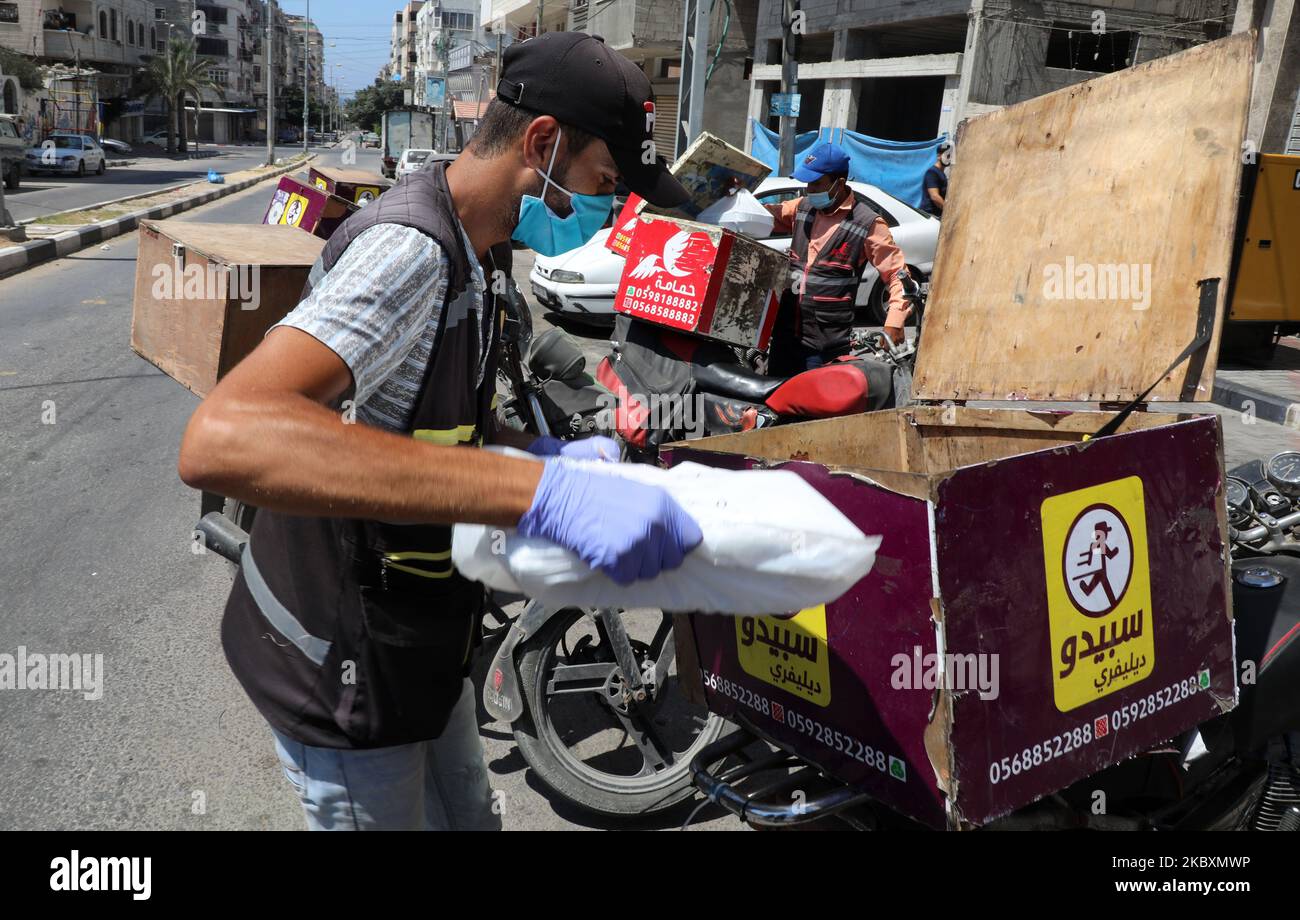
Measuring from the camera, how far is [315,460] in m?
1.01

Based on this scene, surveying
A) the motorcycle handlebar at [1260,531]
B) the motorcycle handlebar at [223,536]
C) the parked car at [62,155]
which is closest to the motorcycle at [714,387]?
the motorcycle handlebar at [1260,531]

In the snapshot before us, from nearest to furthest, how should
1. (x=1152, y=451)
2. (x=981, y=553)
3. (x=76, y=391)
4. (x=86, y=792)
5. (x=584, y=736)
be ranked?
(x=981, y=553) < (x=1152, y=451) < (x=86, y=792) < (x=584, y=736) < (x=76, y=391)

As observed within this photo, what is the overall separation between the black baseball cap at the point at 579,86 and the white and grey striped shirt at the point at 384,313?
0.26 metres

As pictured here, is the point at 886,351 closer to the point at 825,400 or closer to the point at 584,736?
the point at 825,400

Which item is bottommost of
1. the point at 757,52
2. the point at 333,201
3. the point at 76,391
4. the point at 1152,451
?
the point at 76,391

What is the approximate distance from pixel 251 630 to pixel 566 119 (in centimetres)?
95

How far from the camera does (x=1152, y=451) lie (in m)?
1.78

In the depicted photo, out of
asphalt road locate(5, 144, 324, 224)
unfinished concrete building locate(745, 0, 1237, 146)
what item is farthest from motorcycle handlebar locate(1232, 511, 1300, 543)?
asphalt road locate(5, 144, 324, 224)

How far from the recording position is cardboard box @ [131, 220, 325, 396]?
2865 millimetres

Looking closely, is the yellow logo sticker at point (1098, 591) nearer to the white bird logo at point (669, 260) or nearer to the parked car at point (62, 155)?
the white bird logo at point (669, 260)

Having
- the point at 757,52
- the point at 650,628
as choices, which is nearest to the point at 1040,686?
the point at 650,628

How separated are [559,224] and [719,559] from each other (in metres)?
1.02

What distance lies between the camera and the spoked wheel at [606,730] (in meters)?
2.83

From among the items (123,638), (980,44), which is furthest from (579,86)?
(980,44)
